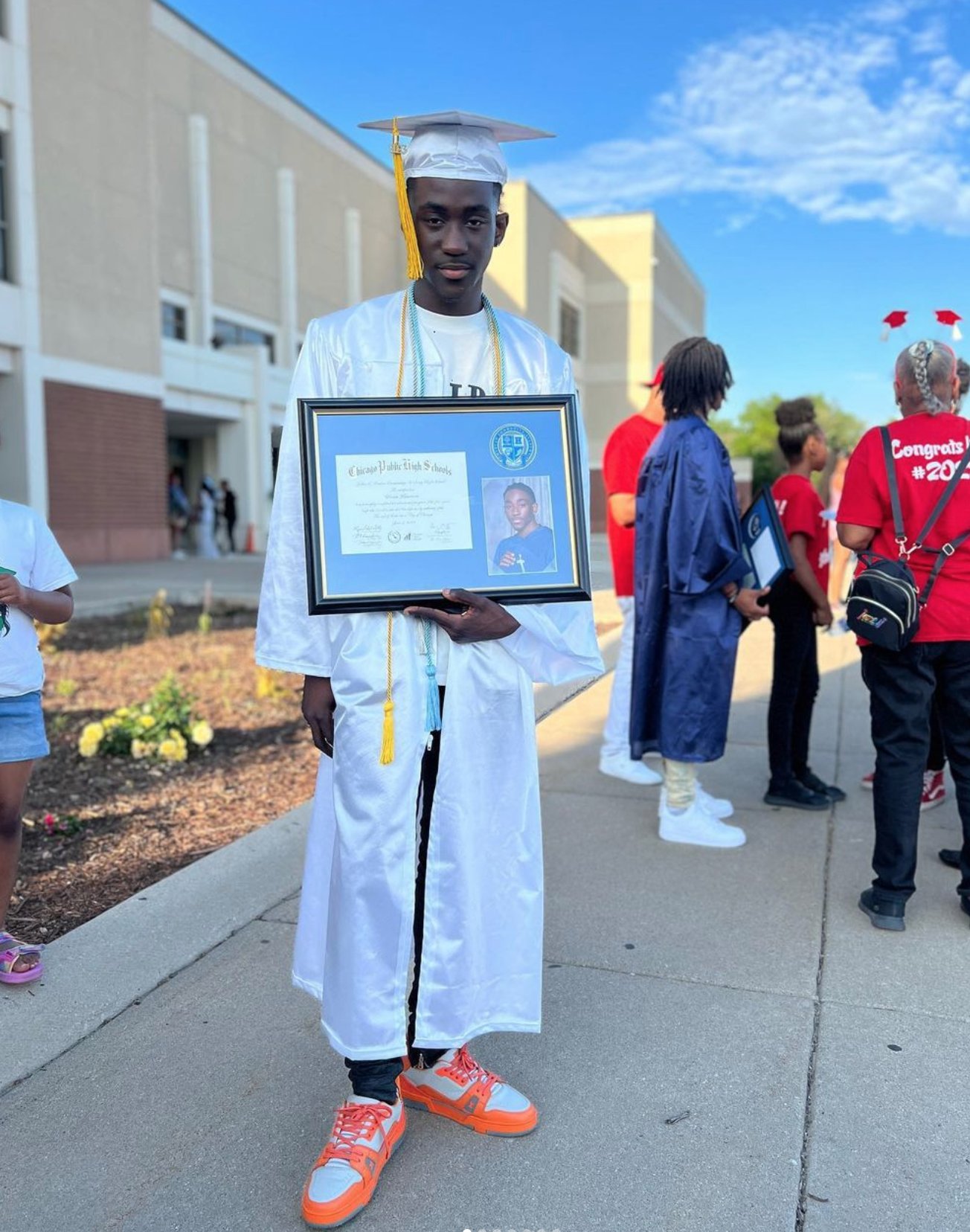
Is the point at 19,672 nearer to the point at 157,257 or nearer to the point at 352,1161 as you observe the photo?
the point at 352,1161

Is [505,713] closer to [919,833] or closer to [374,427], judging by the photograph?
[374,427]

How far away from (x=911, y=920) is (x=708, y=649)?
4.03 ft

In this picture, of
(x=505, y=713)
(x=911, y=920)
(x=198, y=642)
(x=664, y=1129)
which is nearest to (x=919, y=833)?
(x=911, y=920)

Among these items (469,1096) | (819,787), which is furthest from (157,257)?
(469,1096)

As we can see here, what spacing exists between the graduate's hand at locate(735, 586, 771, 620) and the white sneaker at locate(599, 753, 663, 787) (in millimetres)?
1279

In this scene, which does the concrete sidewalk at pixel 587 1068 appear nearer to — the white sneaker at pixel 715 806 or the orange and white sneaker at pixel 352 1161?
the orange and white sneaker at pixel 352 1161

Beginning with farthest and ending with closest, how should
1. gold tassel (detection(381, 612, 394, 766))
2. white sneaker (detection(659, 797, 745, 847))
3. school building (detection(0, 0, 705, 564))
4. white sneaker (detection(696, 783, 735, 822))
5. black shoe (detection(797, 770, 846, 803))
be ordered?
school building (detection(0, 0, 705, 564)), black shoe (detection(797, 770, 846, 803)), white sneaker (detection(696, 783, 735, 822)), white sneaker (detection(659, 797, 745, 847)), gold tassel (detection(381, 612, 394, 766))

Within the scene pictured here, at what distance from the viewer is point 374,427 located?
2.14 m

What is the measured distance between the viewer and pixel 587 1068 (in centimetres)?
265

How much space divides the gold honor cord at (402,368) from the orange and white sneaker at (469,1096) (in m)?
0.79

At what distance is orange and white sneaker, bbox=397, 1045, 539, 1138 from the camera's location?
7.80ft

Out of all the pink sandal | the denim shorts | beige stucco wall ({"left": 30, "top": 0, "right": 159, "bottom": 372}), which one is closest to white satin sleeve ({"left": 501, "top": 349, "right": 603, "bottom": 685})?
the denim shorts

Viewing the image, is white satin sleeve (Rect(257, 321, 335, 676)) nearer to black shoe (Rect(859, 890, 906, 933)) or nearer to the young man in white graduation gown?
the young man in white graduation gown

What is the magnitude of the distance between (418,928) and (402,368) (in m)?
1.25
